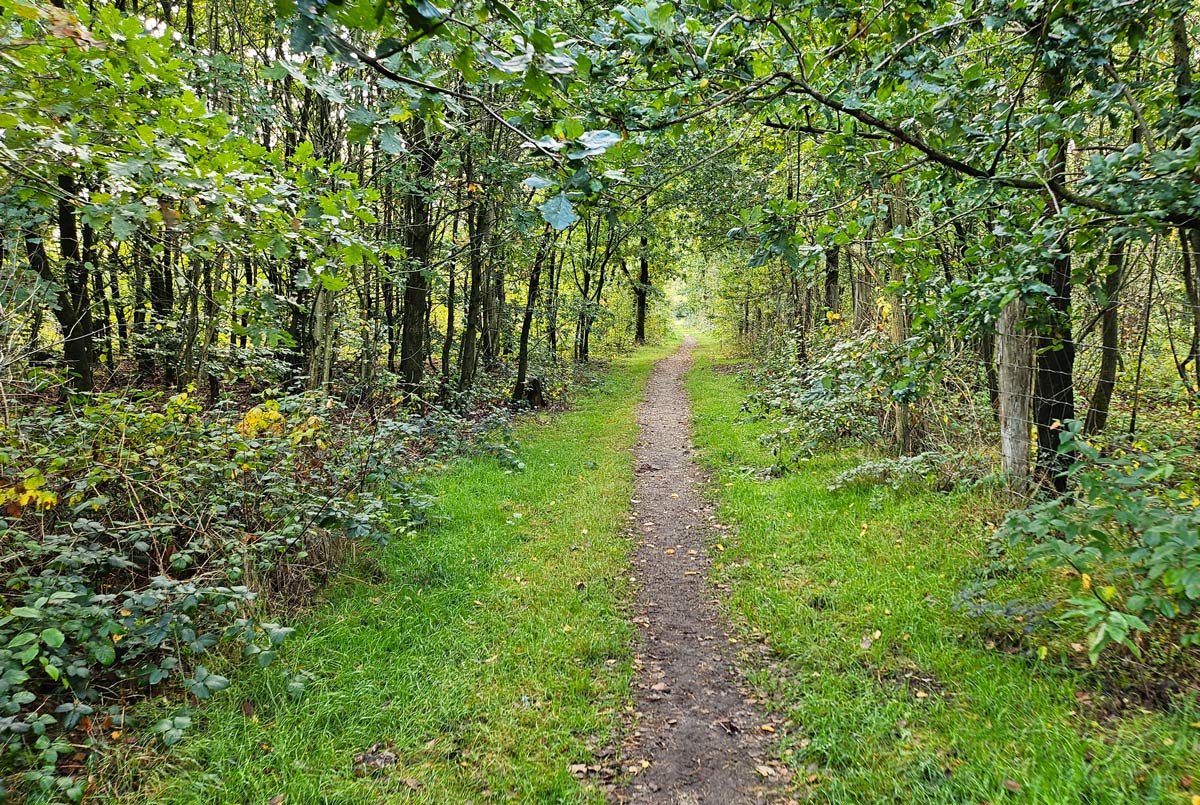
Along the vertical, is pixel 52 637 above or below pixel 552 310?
below

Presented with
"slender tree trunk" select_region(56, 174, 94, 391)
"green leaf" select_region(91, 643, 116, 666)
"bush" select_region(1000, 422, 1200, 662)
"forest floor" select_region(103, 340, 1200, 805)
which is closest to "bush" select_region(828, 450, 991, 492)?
"forest floor" select_region(103, 340, 1200, 805)

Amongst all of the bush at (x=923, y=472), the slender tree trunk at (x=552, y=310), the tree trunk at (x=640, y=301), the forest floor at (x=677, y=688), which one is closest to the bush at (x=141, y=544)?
the forest floor at (x=677, y=688)

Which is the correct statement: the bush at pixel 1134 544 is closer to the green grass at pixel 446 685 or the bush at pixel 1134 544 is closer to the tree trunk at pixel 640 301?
the green grass at pixel 446 685

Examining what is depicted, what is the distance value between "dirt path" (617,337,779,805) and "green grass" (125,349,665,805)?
0.24 metres

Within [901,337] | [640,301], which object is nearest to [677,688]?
[901,337]

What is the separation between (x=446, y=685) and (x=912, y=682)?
311cm

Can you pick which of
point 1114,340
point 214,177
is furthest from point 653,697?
point 1114,340

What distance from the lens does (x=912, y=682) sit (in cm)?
373

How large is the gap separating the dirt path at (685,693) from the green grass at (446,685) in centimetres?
24

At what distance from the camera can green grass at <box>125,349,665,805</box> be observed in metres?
3.12

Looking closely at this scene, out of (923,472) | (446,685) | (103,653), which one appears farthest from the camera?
(923,472)

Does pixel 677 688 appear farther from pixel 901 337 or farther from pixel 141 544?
pixel 901 337

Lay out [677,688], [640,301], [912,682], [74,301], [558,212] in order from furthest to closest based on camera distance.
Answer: [640,301]
[74,301]
[677,688]
[912,682]
[558,212]

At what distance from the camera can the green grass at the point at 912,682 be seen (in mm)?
2838
